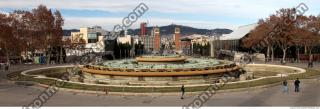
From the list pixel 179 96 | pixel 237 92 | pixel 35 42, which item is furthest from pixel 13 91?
pixel 35 42

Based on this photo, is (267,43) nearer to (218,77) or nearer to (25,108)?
(218,77)

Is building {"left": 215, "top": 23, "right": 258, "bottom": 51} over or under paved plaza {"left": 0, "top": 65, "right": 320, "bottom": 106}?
over

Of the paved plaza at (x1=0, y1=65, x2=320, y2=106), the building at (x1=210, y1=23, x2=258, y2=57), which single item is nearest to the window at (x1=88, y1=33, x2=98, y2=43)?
the building at (x1=210, y1=23, x2=258, y2=57)

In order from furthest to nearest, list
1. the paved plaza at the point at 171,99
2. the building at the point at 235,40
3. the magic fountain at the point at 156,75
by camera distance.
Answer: the building at the point at 235,40 → the magic fountain at the point at 156,75 → the paved plaza at the point at 171,99

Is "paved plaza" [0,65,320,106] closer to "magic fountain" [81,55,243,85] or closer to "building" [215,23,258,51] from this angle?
"magic fountain" [81,55,243,85]

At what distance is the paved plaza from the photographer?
2612 cm

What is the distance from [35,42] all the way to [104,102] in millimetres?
44090

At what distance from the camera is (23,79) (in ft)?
127

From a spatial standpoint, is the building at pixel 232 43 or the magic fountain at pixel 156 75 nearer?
the magic fountain at pixel 156 75

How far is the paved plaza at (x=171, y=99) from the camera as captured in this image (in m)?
26.1

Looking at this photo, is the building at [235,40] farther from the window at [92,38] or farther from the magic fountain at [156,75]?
the window at [92,38]

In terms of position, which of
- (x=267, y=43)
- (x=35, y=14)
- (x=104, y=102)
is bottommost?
(x=104, y=102)

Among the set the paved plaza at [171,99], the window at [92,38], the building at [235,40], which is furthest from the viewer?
the window at [92,38]

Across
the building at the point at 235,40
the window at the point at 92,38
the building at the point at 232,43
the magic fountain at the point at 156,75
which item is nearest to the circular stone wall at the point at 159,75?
the magic fountain at the point at 156,75
